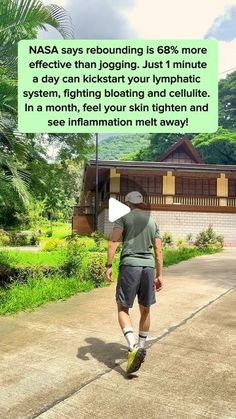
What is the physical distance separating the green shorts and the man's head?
1.99 feet

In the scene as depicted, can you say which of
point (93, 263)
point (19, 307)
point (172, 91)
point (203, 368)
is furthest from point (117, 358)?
point (93, 263)

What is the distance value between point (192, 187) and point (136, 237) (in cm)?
2407

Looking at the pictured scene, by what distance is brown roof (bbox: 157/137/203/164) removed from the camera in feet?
127

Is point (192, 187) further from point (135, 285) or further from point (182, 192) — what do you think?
point (135, 285)

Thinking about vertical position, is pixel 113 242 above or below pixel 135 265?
above

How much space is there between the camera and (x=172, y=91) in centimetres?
625

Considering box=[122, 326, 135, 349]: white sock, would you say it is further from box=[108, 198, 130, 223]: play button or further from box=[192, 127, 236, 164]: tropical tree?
box=[192, 127, 236, 164]: tropical tree

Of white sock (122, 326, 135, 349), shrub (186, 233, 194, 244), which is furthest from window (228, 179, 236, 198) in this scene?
white sock (122, 326, 135, 349)

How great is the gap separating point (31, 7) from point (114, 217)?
6.14m

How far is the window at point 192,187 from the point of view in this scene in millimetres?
27469

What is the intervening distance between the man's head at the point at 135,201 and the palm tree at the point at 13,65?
→ 12.1ft

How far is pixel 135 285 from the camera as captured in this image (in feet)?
12.8

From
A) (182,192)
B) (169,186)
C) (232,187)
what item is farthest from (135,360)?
(232,187)

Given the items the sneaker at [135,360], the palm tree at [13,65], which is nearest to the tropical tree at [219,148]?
the palm tree at [13,65]
